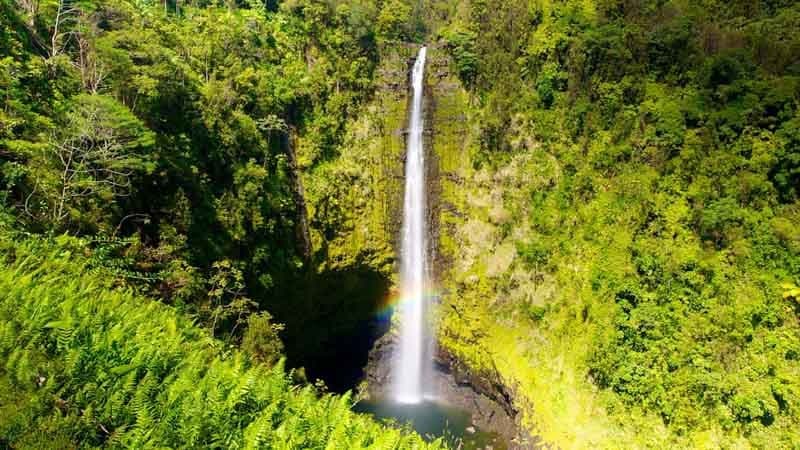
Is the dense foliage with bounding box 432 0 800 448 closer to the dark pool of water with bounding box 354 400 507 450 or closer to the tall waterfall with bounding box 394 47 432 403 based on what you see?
the tall waterfall with bounding box 394 47 432 403

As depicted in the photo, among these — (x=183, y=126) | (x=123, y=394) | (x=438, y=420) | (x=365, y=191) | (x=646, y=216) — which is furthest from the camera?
(x=365, y=191)

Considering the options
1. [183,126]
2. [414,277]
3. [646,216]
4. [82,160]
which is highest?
[183,126]

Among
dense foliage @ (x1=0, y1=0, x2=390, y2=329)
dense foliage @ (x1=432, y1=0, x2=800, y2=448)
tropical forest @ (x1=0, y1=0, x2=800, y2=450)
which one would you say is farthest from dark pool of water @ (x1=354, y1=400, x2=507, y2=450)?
dense foliage @ (x1=0, y1=0, x2=390, y2=329)

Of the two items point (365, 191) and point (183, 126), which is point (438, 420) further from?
point (183, 126)

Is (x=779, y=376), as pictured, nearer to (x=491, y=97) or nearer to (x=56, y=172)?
(x=491, y=97)

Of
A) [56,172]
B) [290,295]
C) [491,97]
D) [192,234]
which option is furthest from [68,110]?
[491,97]

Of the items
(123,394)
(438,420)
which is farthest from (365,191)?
(123,394)
